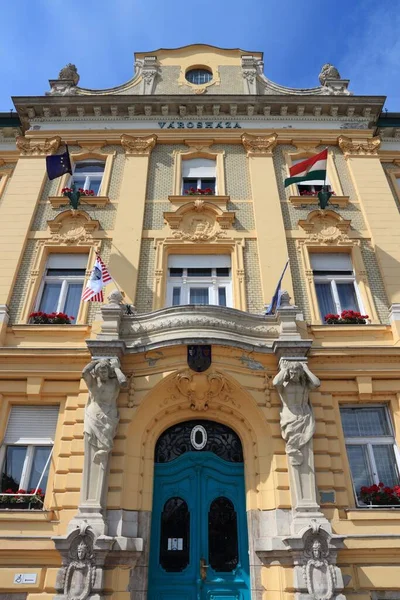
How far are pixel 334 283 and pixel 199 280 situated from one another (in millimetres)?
3636

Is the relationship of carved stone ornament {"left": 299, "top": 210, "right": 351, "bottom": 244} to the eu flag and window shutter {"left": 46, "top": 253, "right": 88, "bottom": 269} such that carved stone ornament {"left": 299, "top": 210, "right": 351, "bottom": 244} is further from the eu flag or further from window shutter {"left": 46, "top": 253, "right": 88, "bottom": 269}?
the eu flag

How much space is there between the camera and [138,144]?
1465 cm

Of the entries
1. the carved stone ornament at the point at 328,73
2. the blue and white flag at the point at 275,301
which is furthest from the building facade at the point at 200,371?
the carved stone ornament at the point at 328,73

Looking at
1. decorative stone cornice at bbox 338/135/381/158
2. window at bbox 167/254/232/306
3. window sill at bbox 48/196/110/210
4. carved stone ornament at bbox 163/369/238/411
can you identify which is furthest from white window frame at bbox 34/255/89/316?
decorative stone cornice at bbox 338/135/381/158

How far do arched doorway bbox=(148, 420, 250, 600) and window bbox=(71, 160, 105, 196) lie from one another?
27.2 feet

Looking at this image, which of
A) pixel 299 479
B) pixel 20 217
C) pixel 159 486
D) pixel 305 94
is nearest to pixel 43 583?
pixel 159 486

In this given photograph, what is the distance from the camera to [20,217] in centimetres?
1291

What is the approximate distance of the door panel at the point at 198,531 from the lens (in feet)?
27.8

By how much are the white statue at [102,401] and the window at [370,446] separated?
5.05 meters

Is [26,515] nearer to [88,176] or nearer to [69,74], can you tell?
[88,176]

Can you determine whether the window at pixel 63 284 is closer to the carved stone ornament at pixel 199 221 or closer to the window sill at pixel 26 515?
the carved stone ornament at pixel 199 221

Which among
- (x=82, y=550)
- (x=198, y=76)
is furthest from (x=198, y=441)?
(x=198, y=76)

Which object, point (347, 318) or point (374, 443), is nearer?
point (374, 443)

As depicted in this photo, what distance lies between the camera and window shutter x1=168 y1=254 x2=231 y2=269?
12.3 meters
